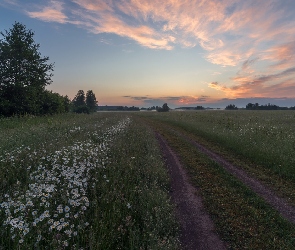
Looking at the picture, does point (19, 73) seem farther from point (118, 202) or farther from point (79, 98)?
point (79, 98)

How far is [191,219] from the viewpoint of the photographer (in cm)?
579

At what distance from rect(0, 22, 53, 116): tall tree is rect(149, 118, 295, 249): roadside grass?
2725 cm

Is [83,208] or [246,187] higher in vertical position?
[83,208]

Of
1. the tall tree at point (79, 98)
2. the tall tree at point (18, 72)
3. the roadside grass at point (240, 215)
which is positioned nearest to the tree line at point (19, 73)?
the tall tree at point (18, 72)

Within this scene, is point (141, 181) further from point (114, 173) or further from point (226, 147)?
point (226, 147)

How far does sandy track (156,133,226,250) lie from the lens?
4816 mm

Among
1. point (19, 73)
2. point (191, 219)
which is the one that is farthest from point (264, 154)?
point (19, 73)

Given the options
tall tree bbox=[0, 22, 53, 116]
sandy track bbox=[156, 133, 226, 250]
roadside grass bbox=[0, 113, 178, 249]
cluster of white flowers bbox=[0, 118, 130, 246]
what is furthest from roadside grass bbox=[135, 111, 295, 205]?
tall tree bbox=[0, 22, 53, 116]

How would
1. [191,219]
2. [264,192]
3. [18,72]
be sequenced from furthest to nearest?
[18,72] → [264,192] → [191,219]

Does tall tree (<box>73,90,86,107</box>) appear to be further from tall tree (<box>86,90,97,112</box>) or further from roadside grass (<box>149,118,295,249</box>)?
roadside grass (<box>149,118,295,249</box>)

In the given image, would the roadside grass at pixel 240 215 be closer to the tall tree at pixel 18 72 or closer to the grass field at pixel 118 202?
the grass field at pixel 118 202

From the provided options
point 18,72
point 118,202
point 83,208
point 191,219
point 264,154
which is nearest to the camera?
point 83,208

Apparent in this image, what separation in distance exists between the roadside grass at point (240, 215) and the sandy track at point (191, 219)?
21 centimetres

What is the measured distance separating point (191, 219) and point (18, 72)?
105 feet
